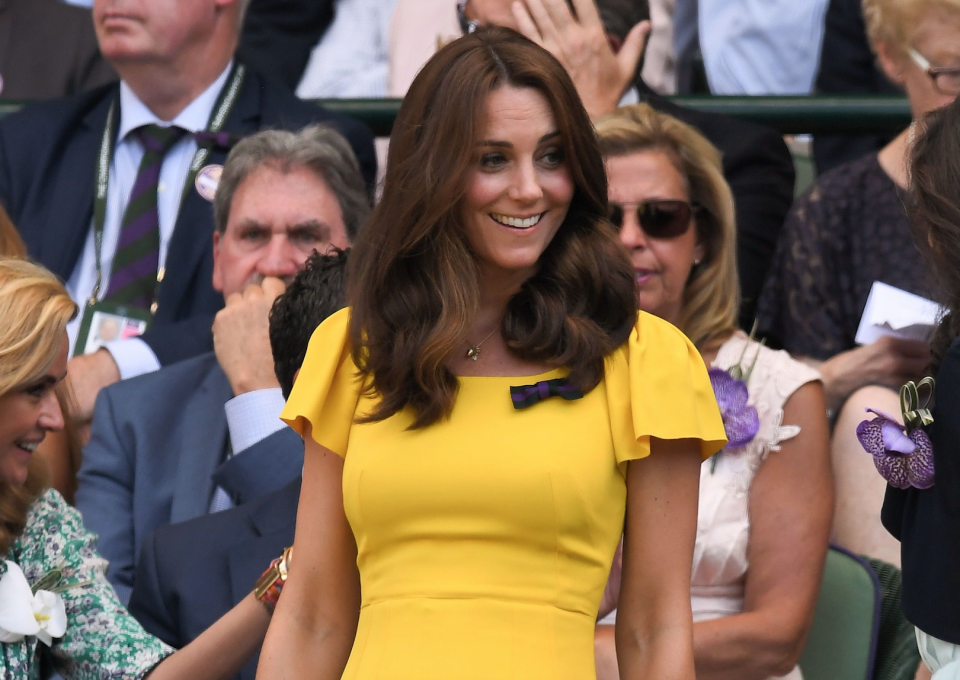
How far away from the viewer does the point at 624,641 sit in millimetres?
2369

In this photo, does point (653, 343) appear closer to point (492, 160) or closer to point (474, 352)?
point (474, 352)

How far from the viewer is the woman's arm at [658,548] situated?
233cm

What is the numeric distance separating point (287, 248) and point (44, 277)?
4.33ft

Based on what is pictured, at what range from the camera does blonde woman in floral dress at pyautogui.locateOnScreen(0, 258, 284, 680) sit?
287cm

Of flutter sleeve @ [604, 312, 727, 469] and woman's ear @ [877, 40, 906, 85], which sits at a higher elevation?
flutter sleeve @ [604, 312, 727, 469]

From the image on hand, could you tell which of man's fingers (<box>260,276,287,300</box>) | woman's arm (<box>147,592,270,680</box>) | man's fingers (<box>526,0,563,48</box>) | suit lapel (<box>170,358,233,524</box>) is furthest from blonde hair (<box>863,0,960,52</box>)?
woman's arm (<box>147,592,270,680</box>)

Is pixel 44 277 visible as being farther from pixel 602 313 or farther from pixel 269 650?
pixel 602 313

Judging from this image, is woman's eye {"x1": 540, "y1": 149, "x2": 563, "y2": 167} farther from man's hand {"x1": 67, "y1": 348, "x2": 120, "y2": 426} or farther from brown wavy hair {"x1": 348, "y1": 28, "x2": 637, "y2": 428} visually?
man's hand {"x1": 67, "y1": 348, "x2": 120, "y2": 426}

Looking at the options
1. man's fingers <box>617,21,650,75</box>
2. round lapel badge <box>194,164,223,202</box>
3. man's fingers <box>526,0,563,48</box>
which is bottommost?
round lapel badge <box>194,164,223,202</box>

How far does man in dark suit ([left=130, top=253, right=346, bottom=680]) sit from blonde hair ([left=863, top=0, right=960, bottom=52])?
2003mm

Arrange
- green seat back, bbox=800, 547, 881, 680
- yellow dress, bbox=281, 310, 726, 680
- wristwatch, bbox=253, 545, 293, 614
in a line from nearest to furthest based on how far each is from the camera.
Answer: yellow dress, bbox=281, 310, 726, 680, wristwatch, bbox=253, 545, 293, 614, green seat back, bbox=800, 547, 881, 680

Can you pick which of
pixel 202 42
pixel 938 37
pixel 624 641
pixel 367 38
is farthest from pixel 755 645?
pixel 367 38

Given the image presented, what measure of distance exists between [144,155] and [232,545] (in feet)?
6.52

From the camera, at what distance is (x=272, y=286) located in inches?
166
